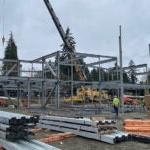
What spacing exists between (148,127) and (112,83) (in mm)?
21239

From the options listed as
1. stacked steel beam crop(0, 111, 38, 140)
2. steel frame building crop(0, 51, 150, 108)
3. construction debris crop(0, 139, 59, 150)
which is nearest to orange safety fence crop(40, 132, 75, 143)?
stacked steel beam crop(0, 111, 38, 140)

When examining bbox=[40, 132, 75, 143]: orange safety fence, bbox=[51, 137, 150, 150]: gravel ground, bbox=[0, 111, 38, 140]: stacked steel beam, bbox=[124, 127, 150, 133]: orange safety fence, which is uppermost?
bbox=[0, 111, 38, 140]: stacked steel beam

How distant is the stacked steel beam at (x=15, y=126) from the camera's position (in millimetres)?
11617

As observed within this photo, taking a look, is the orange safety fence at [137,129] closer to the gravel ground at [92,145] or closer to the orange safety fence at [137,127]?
the orange safety fence at [137,127]

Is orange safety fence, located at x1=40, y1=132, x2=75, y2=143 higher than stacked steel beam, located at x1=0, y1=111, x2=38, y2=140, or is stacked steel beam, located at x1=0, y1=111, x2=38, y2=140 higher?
stacked steel beam, located at x1=0, y1=111, x2=38, y2=140

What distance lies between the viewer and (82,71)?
4512 centimetres

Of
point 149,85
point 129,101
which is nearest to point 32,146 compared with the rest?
point 149,85

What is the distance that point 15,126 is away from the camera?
1180cm

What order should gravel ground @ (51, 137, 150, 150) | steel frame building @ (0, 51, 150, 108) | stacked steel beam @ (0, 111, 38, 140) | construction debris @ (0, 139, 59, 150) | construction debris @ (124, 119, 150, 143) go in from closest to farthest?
1. construction debris @ (0, 139, 59, 150)
2. stacked steel beam @ (0, 111, 38, 140)
3. gravel ground @ (51, 137, 150, 150)
4. construction debris @ (124, 119, 150, 143)
5. steel frame building @ (0, 51, 150, 108)

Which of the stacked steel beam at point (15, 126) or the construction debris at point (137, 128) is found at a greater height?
the stacked steel beam at point (15, 126)

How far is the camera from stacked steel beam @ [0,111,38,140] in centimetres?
1162

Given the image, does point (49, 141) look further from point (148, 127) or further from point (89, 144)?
point (148, 127)

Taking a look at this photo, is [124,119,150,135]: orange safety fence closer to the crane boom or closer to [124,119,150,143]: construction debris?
[124,119,150,143]: construction debris

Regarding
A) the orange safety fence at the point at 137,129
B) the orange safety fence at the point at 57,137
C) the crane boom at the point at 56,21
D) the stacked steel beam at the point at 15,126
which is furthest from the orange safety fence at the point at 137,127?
the crane boom at the point at 56,21
